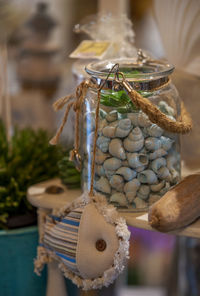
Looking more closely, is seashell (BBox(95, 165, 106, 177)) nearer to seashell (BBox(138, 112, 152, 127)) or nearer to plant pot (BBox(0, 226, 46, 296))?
seashell (BBox(138, 112, 152, 127))

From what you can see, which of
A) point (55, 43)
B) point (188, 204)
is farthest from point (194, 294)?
point (55, 43)

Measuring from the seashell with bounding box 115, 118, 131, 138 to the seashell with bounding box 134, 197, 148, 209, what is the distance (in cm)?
9

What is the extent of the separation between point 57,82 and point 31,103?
0.11 m

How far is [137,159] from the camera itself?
0.57 m

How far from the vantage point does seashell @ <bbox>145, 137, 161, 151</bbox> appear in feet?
1.86

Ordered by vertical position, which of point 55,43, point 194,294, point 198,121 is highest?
point 55,43

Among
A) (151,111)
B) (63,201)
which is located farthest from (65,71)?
(151,111)

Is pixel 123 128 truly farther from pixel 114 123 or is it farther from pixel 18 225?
pixel 18 225

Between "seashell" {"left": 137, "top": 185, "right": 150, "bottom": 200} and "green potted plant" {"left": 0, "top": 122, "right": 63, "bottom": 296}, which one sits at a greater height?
"seashell" {"left": 137, "top": 185, "right": 150, "bottom": 200}

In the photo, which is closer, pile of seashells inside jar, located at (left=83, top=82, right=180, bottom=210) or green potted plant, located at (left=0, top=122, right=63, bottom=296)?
pile of seashells inside jar, located at (left=83, top=82, right=180, bottom=210)

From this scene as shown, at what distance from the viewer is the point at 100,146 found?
1.90 ft

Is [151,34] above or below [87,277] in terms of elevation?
above

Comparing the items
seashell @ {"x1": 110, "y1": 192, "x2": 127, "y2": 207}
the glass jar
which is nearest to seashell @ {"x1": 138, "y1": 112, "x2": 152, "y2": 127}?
the glass jar

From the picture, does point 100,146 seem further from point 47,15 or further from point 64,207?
point 47,15
